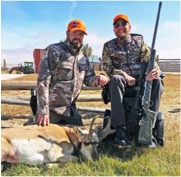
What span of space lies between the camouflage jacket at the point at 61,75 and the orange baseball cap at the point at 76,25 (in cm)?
22

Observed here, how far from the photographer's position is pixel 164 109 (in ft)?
25.5

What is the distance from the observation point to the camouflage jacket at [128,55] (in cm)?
421

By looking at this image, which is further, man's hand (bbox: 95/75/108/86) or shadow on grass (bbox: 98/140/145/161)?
man's hand (bbox: 95/75/108/86)

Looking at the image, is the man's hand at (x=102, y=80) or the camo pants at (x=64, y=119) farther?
the camo pants at (x=64, y=119)

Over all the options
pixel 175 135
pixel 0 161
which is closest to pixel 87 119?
pixel 175 135

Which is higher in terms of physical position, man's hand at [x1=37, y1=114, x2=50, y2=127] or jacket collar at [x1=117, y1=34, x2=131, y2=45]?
jacket collar at [x1=117, y1=34, x2=131, y2=45]

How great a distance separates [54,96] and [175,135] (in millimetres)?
2133

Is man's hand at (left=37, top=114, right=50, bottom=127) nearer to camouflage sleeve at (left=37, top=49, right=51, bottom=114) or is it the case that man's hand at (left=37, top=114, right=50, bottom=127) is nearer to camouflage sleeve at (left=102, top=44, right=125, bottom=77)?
camouflage sleeve at (left=37, top=49, right=51, bottom=114)

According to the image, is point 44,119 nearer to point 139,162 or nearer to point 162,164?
point 139,162

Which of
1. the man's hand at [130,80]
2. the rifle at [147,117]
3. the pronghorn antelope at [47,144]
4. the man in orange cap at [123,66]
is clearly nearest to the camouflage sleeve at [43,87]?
the pronghorn antelope at [47,144]

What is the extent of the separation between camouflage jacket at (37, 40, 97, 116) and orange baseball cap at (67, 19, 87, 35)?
223 mm

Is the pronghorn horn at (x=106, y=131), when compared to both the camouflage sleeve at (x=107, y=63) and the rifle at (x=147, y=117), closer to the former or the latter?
the rifle at (x=147, y=117)

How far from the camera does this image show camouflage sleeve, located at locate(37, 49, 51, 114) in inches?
153

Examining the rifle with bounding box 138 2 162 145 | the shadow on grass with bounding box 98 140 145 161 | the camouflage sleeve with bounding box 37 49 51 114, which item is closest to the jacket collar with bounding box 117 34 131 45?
the rifle with bounding box 138 2 162 145
